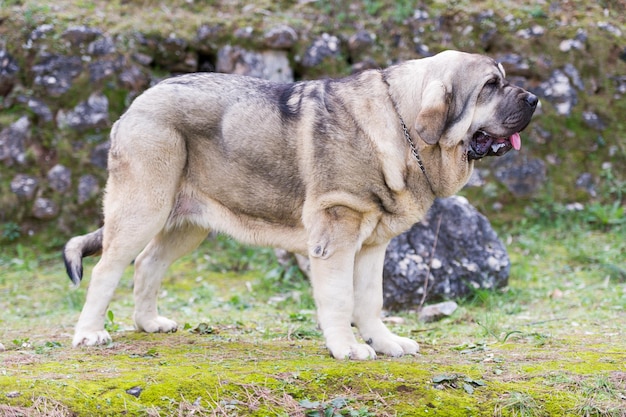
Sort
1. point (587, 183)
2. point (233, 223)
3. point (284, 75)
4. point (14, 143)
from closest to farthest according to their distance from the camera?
point (233, 223)
point (14, 143)
point (587, 183)
point (284, 75)

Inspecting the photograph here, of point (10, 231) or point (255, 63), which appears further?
point (255, 63)

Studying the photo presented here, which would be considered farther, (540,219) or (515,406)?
(540,219)

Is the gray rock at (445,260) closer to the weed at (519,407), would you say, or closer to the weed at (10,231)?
the weed at (519,407)

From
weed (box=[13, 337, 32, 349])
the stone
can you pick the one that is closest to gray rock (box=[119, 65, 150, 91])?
weed (box=[13, 337, 32, 349])

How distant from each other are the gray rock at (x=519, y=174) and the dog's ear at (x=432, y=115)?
543cm

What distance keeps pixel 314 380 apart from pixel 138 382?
98 cm

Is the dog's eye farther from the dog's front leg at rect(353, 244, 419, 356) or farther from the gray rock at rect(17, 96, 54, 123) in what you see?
the gray rock at rect(17, 96, 54, 123)

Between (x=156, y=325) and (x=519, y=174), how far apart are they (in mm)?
5956

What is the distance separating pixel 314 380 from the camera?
165 inches

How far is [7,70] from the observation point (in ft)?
32.8

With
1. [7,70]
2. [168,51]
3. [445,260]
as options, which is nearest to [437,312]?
[445,260]

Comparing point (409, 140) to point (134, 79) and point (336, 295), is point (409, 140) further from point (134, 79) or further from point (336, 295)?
point (134, 79)

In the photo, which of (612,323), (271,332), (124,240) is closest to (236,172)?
(124,240)

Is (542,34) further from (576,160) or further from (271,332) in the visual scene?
(271,332)
